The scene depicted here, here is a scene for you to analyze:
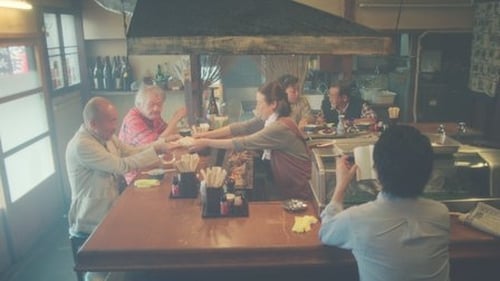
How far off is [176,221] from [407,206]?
1128mm

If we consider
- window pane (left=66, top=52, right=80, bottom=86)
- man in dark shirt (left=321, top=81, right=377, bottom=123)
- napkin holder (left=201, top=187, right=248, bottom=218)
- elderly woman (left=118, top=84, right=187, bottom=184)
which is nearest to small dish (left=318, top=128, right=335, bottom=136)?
man in dark shirt (left=321, top=81, right=377, bottom=123)

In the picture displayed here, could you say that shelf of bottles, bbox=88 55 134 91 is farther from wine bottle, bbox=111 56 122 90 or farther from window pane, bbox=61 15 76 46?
window pane, bbox=61 15 76 46

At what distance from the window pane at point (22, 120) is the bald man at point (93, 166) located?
152 cm

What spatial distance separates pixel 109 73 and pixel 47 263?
2.62 meters

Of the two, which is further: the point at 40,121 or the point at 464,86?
the point at 464,86

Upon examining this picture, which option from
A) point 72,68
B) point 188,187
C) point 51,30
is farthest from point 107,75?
point 188,187

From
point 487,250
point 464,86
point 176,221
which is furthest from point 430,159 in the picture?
point 464,86

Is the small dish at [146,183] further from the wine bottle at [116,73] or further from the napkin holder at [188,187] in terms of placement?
the wine bottle at [116,73]

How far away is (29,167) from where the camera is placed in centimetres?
423

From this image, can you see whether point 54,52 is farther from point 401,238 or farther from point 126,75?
point 401,238

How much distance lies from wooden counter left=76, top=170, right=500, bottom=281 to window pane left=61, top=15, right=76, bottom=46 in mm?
3731

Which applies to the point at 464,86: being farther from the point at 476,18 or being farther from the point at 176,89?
the point at 176,89

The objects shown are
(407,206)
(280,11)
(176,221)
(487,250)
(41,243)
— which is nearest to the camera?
(407,206)

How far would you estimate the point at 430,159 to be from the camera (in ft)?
5.16
